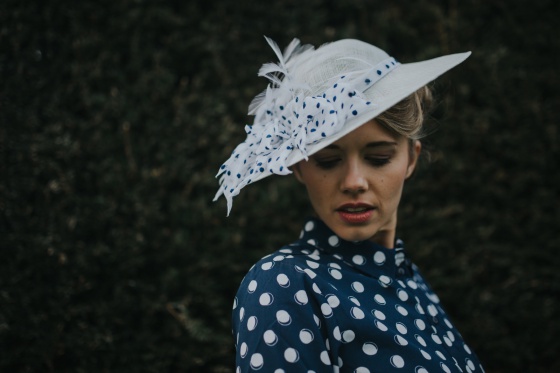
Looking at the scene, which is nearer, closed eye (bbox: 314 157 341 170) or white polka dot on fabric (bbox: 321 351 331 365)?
white polka dot on fabric (bbox: 321 351 331 365)

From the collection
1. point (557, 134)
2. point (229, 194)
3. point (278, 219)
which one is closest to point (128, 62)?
point (278, 219)

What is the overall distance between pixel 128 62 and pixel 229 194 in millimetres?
1578

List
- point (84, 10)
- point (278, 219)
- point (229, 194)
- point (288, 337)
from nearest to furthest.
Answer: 1. point (288, 337)
2. point (229, 194)
3. point (84, 10)
4. point (278, 219)

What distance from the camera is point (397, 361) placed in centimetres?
132

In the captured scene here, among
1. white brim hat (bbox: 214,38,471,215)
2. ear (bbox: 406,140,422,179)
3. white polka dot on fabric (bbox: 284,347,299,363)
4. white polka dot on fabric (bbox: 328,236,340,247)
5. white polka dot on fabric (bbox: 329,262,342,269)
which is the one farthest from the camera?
ear (bbox: 406,140,422,179)

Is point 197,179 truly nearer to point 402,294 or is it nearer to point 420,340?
point 402,294

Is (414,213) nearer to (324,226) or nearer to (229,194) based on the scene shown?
(324,226)

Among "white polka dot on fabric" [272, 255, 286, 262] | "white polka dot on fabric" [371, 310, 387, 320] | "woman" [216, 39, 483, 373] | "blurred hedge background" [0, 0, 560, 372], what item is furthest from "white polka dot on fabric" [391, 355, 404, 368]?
"blurred hedge background" [0, 0, 560, 372]

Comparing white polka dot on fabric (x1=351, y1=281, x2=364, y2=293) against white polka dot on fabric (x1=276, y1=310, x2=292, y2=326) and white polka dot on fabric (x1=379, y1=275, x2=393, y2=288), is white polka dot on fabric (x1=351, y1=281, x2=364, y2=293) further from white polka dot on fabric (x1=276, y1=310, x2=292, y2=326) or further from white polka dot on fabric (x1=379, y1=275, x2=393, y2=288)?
white polka dot on fabric (x1=276, y1=310, x2=292, y2=326)

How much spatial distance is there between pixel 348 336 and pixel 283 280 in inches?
9.8

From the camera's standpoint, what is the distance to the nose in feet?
4.81

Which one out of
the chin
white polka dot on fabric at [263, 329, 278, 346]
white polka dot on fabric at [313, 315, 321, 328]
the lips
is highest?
the lips

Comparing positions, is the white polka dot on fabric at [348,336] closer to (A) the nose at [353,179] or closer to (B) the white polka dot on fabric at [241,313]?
(B) the white polka dot on fabric at [241,313]

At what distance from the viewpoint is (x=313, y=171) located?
1533 mm
